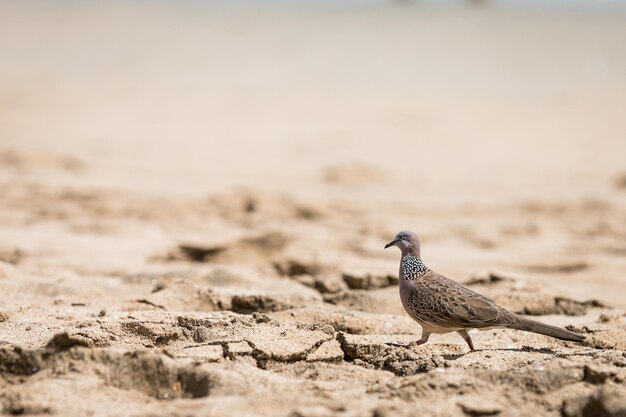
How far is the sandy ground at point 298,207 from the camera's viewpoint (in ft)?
12.0

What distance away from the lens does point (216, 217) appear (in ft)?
29.5

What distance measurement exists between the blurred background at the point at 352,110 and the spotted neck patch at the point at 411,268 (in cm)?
216

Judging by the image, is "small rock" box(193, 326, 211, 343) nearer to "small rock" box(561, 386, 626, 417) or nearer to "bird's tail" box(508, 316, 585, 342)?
"bird's tail" box(508, 316, 585, 342)

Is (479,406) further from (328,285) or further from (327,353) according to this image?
(328,285)

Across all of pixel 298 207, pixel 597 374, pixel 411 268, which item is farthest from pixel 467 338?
pixel 298 207

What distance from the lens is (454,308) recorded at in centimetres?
433

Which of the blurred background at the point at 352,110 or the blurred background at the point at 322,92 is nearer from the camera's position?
the blurred background at the point at 352,110

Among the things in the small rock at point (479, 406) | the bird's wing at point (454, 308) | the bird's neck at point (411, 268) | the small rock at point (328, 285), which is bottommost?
the small rock at point (328, 285)

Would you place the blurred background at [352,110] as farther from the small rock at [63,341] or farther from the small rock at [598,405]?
the small rock at [63,341]

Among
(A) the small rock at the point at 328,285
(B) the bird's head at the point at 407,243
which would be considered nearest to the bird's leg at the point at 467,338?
(B) the bird's head at the point at 407,243

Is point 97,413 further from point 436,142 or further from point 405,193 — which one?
point 436,142

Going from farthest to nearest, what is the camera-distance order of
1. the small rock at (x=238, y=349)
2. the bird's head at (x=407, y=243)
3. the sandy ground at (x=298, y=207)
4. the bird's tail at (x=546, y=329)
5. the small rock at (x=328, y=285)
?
the small rock at (x=328, y=285) → the bird's head at (x=407, y=243) → the bird's tail at (x=546, y=329) → the small rock at (x=238, y=349) → the sandy ground at (x=298, y=207)

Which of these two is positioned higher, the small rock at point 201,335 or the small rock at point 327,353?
the small rock at point 201,335

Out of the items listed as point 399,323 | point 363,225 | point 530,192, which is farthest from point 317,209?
point 399,323
